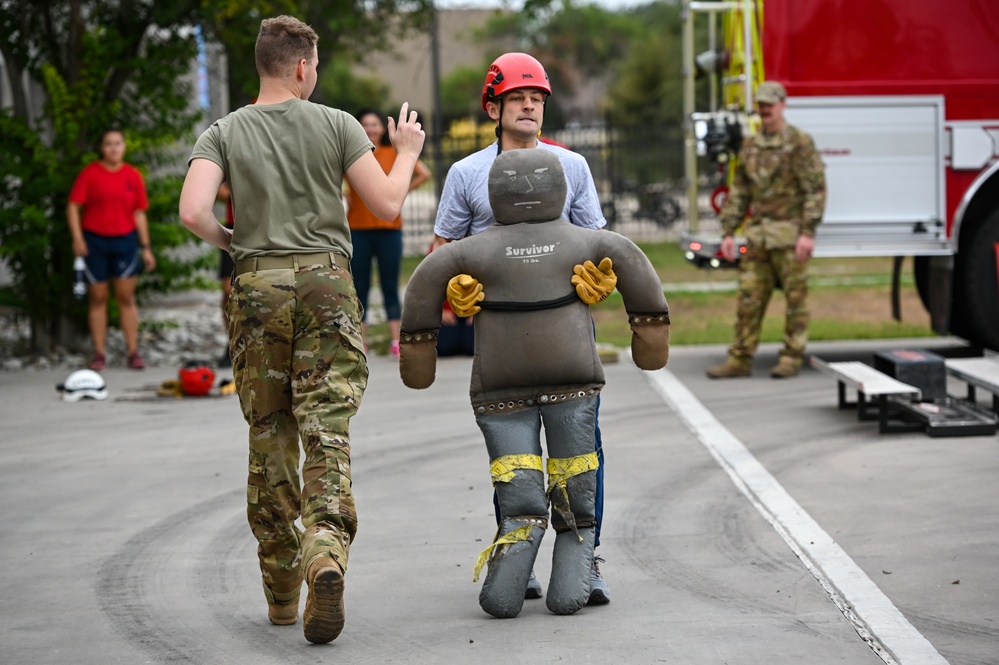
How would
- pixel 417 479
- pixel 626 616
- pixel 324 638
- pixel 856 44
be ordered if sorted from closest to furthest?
1. pixel 324 638
2. pixel 626 616
3. pixel 417 479
4. pixel 856 44

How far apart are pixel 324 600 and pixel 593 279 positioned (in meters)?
1.41

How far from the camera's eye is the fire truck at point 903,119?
9.81m

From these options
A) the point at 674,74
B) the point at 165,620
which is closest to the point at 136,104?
the point at 165,620

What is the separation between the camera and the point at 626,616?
15.5 feet

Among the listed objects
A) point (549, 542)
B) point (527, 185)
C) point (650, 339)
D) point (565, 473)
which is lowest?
point (549, 542)

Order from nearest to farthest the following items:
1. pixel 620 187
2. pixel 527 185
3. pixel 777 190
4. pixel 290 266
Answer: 1. pixel 290 266
2. pixel 527 185
3. pixel 777 190
4. pixel 620 187

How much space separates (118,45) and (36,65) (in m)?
0.97

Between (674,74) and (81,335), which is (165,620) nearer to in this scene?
(81,335)

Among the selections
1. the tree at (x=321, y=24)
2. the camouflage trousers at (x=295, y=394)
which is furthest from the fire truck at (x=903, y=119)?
the camouflage trousers at (x=295, y=394)

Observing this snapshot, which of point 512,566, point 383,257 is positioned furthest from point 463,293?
point 383,257

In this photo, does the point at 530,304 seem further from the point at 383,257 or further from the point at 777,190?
the point at 383,257

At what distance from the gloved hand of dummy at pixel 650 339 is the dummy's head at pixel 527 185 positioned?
51cm

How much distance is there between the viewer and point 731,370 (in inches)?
399

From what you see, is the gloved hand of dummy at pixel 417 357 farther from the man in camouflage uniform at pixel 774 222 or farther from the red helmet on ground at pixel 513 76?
the man in camouflage uniform at pixel 774 222
